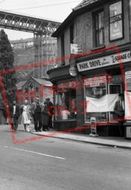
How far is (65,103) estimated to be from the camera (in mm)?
28547

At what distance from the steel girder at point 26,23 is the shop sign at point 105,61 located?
23.7 m

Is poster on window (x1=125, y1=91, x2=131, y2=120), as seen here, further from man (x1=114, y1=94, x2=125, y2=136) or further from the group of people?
the group of people

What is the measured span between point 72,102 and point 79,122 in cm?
206

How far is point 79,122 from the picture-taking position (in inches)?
1020

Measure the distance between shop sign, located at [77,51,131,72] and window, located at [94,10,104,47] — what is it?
3.61 feet

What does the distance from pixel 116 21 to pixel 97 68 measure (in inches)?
100

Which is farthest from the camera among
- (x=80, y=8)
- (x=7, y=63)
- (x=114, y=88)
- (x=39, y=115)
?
(x=7, y=63)

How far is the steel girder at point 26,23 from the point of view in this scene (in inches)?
1880

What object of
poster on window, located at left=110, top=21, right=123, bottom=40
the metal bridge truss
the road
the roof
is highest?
the metal bridge truss

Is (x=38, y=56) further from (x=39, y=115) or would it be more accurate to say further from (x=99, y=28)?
(x=99, y=28)

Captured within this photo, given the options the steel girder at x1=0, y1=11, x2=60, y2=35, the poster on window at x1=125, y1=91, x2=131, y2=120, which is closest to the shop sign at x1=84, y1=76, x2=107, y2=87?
the poster on window at x1=125, y1=91, x2=131, y2=120

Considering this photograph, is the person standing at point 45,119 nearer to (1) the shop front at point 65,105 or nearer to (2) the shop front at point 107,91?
(1) the shop front at point 65,105

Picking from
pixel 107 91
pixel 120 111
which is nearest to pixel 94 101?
pixel 107 91

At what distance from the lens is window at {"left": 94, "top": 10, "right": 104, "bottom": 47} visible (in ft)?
80.3
